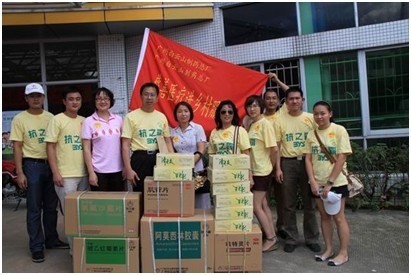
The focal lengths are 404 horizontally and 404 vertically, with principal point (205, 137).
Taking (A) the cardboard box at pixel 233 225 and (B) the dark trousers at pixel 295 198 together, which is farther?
(B) the dark trousers at pixel 295 198

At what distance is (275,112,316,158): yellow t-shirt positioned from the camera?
12.2 ft

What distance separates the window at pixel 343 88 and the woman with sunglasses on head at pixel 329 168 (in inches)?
111

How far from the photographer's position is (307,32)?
612 centimetres

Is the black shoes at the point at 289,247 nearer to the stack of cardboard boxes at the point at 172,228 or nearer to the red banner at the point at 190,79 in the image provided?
the stack of cardboard boxes at the point at 172,228

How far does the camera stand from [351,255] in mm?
3746

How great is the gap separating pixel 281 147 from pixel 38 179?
7.44 feet

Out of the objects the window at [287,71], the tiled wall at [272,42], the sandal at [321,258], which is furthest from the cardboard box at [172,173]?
the tiled wall at [272,42]

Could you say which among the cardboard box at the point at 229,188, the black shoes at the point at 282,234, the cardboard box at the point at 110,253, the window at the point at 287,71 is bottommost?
the black shoes at the point at 282,234

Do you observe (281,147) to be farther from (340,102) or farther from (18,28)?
(18,28)

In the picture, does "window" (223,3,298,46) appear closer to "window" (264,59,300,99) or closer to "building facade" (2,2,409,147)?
"building facade" (2,2,409,147)

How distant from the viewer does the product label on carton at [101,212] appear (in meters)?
3.23

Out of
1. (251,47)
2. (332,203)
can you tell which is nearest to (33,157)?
(332,203)

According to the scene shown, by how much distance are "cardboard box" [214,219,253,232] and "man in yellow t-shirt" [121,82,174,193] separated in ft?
2.41

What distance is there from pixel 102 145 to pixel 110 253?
2.95 feet
